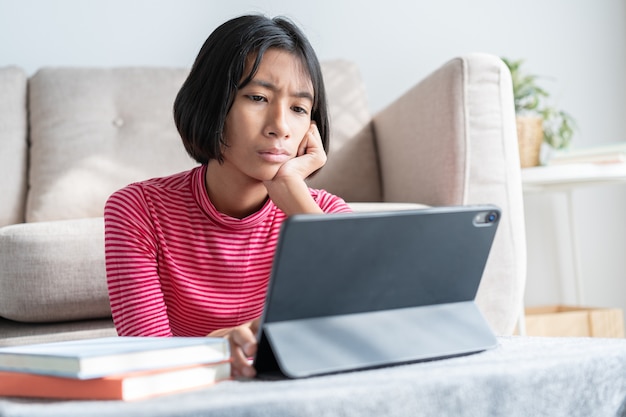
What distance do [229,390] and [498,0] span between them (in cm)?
269

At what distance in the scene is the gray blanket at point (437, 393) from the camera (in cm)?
49

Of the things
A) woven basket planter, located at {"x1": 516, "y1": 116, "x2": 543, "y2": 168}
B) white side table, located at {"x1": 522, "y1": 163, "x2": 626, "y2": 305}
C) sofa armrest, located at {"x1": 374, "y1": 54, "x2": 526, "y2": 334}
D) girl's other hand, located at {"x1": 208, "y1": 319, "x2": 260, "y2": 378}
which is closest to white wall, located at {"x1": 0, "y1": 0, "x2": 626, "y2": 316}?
woven basket planter, located at {"x1": 516, "y1": 116, "x2": 543, "y2": 168}

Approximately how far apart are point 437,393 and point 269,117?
26.7 inches

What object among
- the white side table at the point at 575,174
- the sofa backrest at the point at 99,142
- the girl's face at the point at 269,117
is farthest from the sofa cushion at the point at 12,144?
the white side table at the point at 575,174

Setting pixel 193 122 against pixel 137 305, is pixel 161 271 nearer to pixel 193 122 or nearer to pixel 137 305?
pixel 137 305

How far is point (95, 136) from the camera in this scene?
90.1 inches

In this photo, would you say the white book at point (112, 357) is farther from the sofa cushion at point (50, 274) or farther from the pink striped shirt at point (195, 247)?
the sofa cushion at point (50, 274)

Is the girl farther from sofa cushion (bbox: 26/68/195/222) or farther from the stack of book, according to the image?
sofa cushion (bbox: 26/68/195/222)

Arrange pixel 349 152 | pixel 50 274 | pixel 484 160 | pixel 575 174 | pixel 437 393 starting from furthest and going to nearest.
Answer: pixel 349 152 < pixel 575 174 < pixel 484 160 < pixel 50 274 < pixel 437 393

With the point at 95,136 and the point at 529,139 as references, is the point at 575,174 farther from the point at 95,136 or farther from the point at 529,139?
the point at 95,136

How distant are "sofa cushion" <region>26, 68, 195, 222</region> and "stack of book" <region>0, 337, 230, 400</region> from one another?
1.63 m

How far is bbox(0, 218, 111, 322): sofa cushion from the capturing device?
1.60 m

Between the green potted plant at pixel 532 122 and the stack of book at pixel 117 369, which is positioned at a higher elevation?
the stack of book at pixel 117 369

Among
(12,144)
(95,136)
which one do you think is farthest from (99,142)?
(12,144)
